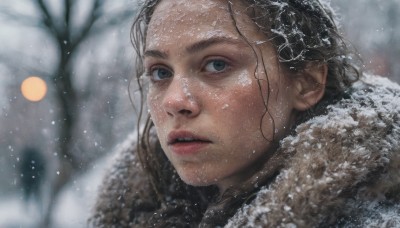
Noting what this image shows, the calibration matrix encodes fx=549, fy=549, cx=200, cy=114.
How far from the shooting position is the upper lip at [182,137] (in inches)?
94.4

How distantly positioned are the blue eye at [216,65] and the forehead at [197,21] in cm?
12

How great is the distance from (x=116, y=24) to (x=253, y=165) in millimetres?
9003

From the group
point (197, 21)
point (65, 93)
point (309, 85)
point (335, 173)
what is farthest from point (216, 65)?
point (65, 93)

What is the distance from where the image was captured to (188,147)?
2430 millimetres

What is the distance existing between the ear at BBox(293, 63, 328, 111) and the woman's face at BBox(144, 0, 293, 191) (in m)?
0.05

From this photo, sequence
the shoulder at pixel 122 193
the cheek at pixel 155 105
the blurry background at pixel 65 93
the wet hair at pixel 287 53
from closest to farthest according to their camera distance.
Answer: the wet hair at pixel 287 53 < the cheek at pixel 155 105 < the shoulder at pixel 122 193 < the blurry background at pixel 65 93

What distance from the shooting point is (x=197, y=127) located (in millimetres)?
2381

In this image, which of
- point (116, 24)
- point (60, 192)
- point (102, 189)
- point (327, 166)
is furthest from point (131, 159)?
point (116, 24)

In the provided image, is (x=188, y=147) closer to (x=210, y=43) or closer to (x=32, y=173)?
(x=210, y=43)

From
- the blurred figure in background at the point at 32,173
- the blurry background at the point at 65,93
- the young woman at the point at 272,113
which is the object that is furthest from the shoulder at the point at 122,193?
the blurred figure in background at the point at 32,173

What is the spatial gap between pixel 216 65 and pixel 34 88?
886 cm

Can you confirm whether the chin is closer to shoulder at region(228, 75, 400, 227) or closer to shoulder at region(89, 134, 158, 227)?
shoulder at region(228, 75, 400, 227)

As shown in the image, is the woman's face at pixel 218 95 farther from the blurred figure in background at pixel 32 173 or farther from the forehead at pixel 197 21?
the blurred figure in background at pixel 32 173

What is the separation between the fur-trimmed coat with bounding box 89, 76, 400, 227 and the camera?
195cm
